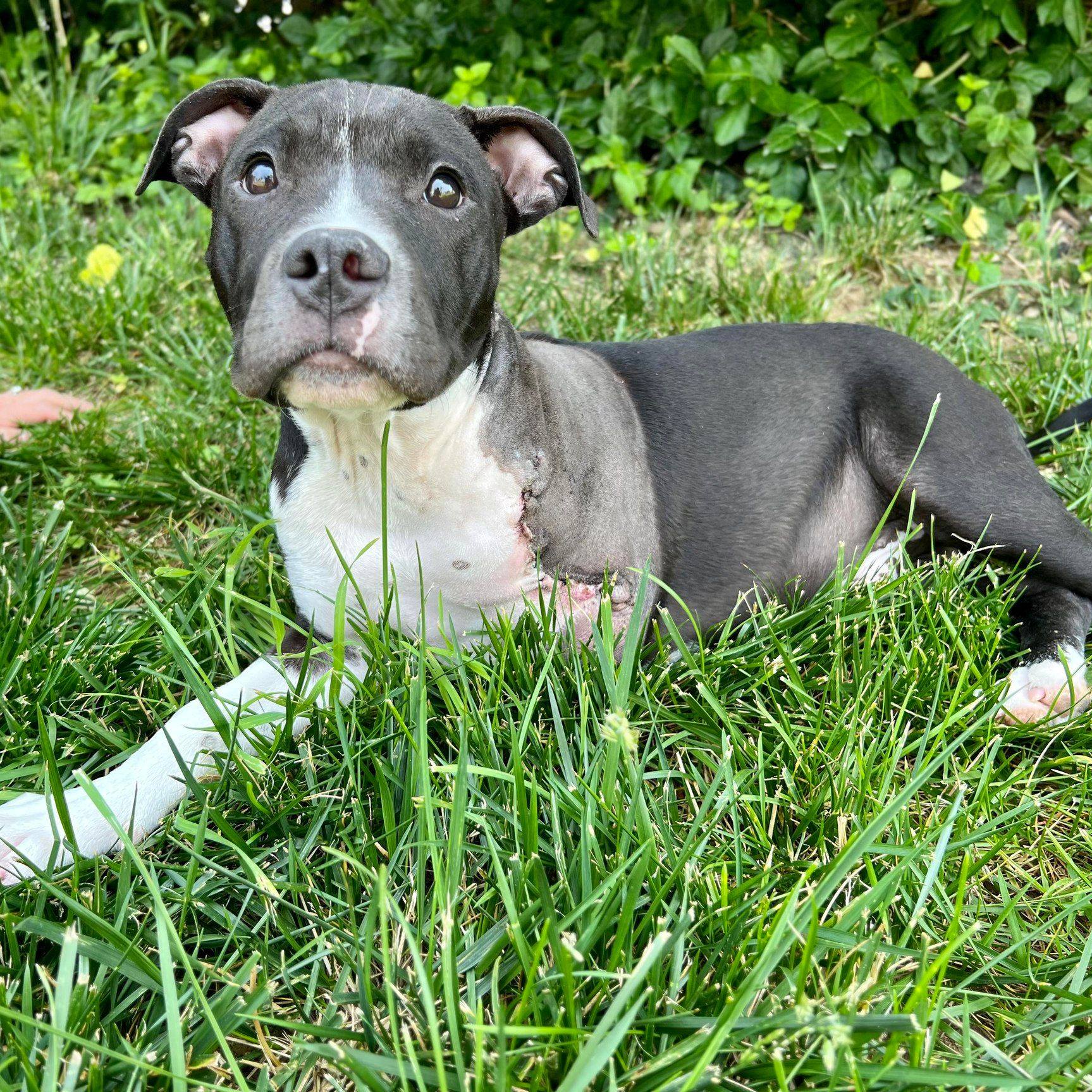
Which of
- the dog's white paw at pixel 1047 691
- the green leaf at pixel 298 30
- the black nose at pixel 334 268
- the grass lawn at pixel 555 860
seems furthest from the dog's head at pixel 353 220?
the green leaf at pixel 298 30

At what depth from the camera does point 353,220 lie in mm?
2551

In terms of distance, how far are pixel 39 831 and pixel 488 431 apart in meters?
1.45

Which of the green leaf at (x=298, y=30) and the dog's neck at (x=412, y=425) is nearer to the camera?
the dog's neck at (x=412, y=425)

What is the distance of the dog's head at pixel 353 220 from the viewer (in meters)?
2.49

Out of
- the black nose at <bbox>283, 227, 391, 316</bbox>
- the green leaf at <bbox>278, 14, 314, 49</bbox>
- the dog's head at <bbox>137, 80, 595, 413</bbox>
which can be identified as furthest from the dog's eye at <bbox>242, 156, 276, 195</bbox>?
the green leaf at <bbox>278, 14, 314, 49</bbox>

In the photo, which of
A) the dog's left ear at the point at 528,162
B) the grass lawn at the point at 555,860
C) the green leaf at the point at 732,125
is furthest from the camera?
the green leaf at the point at 732,125

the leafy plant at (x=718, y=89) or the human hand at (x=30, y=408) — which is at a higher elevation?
the leafy plant at (x=718, y=89)

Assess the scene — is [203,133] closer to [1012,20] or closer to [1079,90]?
[1012,20]

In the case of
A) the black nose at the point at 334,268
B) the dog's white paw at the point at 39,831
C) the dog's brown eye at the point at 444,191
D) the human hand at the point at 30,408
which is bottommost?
the dog's white paw at the point at 39,831

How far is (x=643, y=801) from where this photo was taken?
7.77 feet

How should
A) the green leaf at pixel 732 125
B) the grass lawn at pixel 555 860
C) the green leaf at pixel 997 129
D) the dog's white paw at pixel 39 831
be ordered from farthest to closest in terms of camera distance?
the green leaf at pixel 732 125 → the green leaf at pixel 997 129 → the dog's white paw at pixel 39 831 → the grass lawn at pixel 555 860

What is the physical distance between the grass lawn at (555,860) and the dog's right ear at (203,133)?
1.02 meters

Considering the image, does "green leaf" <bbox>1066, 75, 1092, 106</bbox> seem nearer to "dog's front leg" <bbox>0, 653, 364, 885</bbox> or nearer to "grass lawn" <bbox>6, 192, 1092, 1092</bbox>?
"grass lawn" <bbox>6, 192, 1092, 1092</bbox>

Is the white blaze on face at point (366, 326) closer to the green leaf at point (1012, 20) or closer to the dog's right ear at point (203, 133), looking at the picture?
the dog's right ear at point (203, 133)
